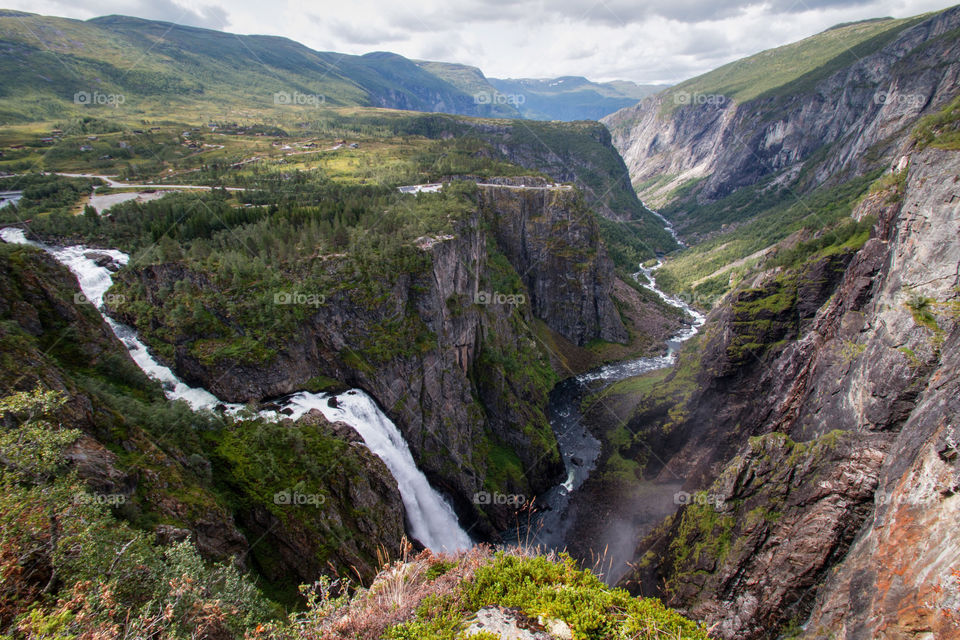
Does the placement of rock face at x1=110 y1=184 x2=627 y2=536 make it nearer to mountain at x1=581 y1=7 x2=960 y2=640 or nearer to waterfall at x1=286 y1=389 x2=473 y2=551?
waterfall at x1=286 y1=389 x2=473 y2=551

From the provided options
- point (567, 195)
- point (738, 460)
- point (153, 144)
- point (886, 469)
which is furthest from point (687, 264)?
point (153, 144)

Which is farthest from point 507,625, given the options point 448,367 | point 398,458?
point 448,367

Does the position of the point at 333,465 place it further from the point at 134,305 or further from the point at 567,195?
the point at 567,195

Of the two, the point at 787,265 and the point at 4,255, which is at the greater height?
the point at 787,265

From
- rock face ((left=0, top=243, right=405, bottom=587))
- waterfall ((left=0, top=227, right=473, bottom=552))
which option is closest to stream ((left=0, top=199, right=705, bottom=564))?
waterfall ((left=0, top=227, right=473, bottom=552))

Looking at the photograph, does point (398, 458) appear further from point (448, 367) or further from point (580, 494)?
point (580, 494)
